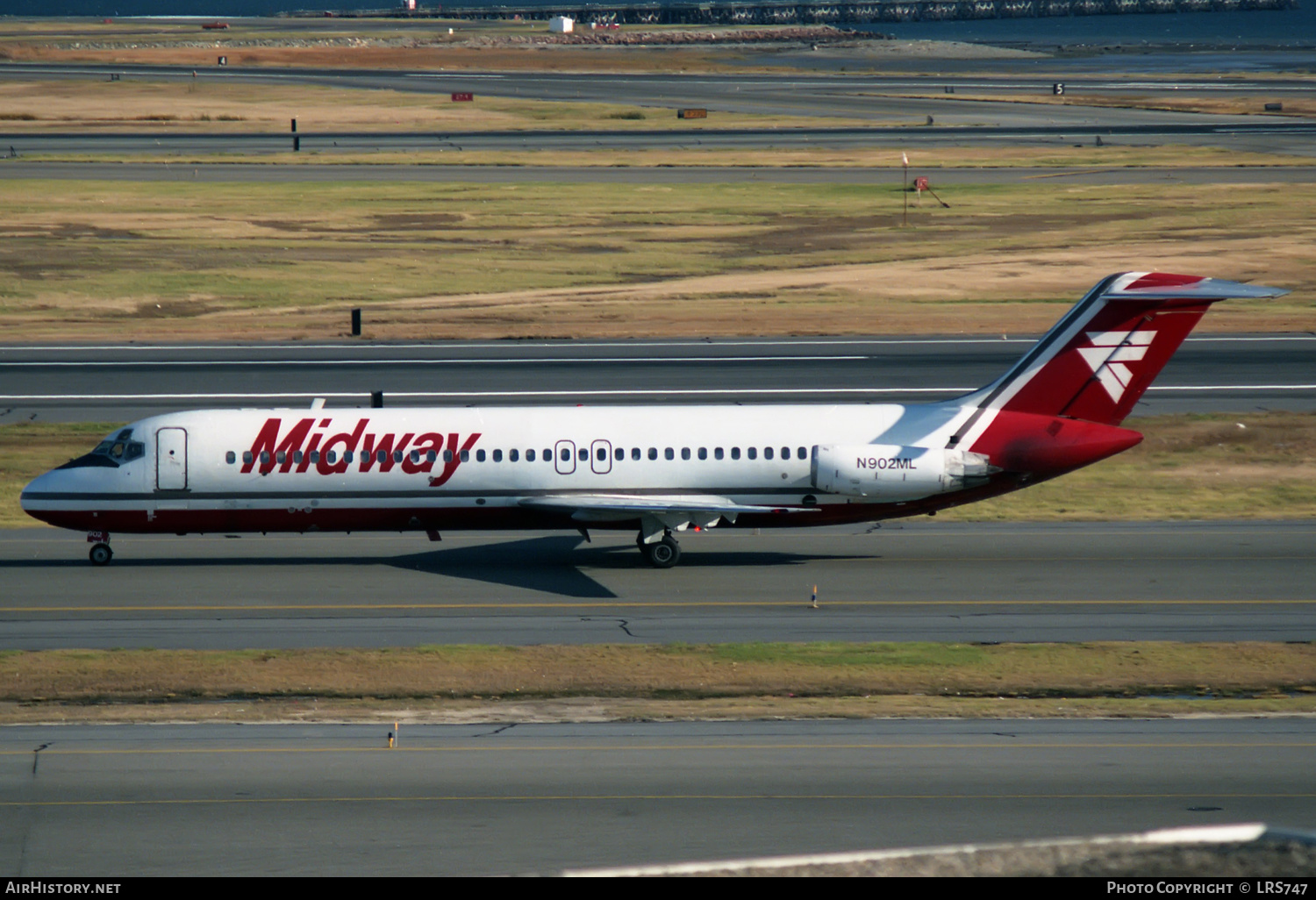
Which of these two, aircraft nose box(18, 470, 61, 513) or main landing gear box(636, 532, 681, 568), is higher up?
aircraft nose box(18, 470, 61, 513)

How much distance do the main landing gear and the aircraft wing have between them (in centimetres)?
14

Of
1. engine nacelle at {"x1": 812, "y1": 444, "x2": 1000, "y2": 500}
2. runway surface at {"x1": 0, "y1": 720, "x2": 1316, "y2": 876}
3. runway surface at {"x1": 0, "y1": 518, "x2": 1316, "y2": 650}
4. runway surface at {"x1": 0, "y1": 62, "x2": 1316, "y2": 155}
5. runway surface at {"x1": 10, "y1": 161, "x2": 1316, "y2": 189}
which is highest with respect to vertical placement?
runway surface at {"x1": 0, "y1": 62, "x2": 1316, "y2": 155}

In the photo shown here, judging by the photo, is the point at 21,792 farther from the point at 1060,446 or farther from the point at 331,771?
the point at 1060,446

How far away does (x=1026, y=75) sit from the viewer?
180m

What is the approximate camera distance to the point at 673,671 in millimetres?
27281

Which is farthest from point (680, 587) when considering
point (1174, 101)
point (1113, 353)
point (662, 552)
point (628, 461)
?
point (1174, 101)

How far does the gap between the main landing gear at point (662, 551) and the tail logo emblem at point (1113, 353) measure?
34.8 ft

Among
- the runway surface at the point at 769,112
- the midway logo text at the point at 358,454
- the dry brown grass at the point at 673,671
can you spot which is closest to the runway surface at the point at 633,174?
the runway surface at the point at 769,112

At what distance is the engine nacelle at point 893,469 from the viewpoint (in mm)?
33688

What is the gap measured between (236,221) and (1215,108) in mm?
95120

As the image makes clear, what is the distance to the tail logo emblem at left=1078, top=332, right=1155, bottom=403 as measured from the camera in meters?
34.4

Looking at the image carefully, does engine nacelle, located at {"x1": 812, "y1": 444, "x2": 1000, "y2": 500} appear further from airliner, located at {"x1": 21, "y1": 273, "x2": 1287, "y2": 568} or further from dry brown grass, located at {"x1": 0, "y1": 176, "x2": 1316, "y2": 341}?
dry brown grass, located at {"x1": 0, "y1": 176, "x2": 1316, "y2": 341}

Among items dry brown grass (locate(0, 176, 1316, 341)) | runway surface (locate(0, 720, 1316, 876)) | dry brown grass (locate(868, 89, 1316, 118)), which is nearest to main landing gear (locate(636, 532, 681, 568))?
runway surface (locate(0, 720, 1316, 876))

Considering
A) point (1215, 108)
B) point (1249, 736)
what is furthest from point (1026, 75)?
point (1249, 736)
